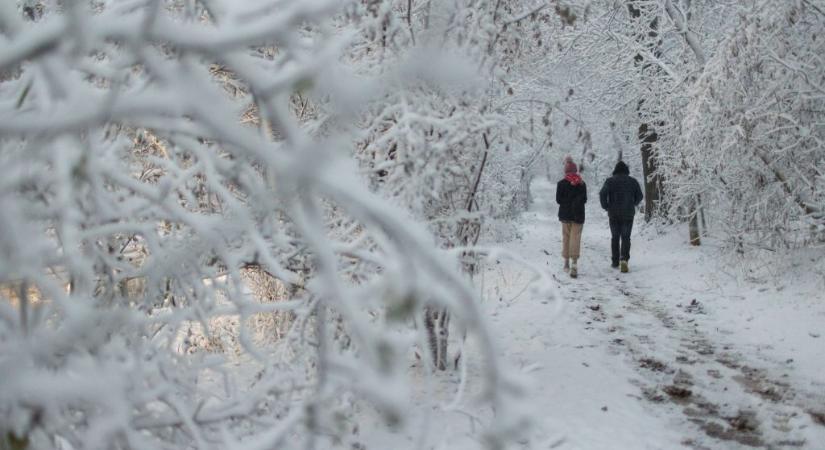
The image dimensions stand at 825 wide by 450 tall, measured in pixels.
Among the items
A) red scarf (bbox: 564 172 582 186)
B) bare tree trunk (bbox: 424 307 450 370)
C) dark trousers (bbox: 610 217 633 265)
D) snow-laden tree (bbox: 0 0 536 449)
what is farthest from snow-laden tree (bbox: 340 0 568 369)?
dark trousers (bbox: 610 217 633 265)

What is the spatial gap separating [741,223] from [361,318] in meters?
7.48

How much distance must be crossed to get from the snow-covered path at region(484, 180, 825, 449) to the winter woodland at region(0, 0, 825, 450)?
8.5 inches

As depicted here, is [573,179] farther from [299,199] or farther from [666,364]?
[299,199]

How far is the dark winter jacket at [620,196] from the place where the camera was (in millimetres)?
10820

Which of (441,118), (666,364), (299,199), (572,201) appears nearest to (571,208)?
(572,201)

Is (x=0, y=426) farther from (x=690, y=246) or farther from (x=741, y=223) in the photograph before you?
(x=690, y=246)

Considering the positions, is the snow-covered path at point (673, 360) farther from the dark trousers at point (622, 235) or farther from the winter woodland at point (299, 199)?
the dark trousers at point (622, 235)

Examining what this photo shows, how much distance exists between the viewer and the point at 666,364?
539 cm

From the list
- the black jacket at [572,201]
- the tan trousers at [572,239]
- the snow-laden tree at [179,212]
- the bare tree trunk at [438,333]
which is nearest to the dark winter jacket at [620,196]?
the black jacket at [572,201]

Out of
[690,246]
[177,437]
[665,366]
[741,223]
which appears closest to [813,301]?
[741,223]

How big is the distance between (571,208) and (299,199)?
9.84m

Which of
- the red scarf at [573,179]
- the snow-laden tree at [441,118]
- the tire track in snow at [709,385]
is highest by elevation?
the snow-laden tree at [441,118]

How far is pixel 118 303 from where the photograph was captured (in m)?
2.22

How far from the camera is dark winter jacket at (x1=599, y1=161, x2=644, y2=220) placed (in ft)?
35.5
